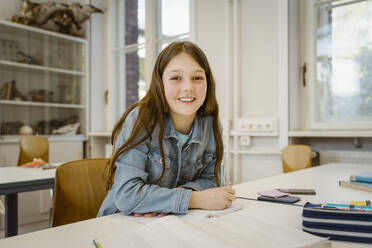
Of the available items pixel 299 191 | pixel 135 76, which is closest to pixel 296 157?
pixel 299 191

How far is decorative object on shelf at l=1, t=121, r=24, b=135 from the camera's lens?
130 inches

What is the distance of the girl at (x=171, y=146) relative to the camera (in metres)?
0.87

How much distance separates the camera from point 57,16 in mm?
3695

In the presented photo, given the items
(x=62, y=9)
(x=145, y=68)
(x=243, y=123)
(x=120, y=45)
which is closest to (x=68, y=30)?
(x=62, y=9)

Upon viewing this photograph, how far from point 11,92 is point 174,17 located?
203 centimetres

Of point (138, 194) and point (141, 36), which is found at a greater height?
point (141, 36)

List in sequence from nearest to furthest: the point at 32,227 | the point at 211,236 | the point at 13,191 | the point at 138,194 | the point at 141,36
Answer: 1. the point at 211,236
2. the point at 138,194
3. the point at 13,191
4. the point at 32,227
5. the point at 141,36

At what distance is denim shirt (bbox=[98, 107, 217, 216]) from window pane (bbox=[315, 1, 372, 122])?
6.43 ft

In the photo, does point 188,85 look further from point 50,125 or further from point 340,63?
point 50,125

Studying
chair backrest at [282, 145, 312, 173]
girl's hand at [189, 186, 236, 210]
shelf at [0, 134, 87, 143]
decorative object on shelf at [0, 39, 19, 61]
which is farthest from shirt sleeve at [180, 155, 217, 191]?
decorative object on shelf at [0, 39, 19, 61]

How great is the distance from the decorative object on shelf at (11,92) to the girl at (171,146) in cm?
281

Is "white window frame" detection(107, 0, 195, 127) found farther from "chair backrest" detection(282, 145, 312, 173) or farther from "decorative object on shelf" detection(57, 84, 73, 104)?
"chair backrest" detection(282, 145, 312, 173)

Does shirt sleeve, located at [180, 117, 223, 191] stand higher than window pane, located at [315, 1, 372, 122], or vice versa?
window pane, located at [315, 1, 372, 122]

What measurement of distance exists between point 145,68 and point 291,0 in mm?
1978
